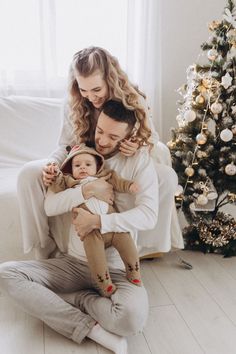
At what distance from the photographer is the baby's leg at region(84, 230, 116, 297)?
4.80ft

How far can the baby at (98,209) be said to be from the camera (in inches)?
57.8

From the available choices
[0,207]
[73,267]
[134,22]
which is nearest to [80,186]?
[73,267]

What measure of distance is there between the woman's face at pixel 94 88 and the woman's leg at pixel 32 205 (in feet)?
1.15

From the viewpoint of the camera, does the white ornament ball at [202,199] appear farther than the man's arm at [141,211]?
Yes

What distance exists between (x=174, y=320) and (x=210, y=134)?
3.05ft

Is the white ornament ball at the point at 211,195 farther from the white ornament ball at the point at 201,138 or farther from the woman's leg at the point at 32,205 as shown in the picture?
the woman's leg at the point at 32,205

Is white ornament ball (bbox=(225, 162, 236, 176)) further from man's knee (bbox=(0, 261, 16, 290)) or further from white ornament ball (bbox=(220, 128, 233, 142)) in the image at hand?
man's knee (bbox=(0, 261, 16, 290))

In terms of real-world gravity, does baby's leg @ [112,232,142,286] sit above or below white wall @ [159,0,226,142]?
below

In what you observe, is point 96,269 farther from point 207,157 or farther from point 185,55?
point 185,55

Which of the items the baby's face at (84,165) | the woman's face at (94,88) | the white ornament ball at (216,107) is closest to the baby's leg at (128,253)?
the baby's face at (84,165)

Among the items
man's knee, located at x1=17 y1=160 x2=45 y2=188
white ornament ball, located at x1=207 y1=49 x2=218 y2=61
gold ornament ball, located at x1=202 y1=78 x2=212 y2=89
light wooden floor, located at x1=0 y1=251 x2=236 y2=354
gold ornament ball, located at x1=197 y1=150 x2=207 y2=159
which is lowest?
light wooden floor, located at x1=0 y1=251 x2=236 y2=354

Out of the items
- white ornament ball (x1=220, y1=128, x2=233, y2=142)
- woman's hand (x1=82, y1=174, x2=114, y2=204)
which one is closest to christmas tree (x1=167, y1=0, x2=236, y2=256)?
white ornament ball (x1=220, y1=128, x2=233, y2=142)

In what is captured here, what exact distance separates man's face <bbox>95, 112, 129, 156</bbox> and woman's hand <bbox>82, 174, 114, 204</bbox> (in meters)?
0.12

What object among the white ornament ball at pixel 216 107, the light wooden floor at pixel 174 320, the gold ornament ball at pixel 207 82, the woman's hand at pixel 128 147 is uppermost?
the gold ornament ball at pixel 207 82
